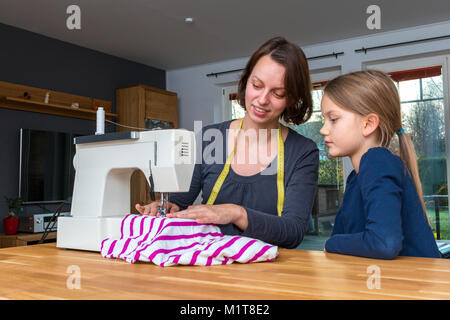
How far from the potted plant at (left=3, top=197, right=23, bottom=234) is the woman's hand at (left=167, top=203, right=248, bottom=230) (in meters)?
3.66

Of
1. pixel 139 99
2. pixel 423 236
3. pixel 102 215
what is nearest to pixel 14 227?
pixel 139 99

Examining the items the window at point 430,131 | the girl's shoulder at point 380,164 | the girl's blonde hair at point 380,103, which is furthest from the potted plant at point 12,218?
the window at point 430,131

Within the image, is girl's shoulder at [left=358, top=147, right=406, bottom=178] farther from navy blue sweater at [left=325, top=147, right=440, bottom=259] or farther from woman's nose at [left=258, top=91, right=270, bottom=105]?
woman's nose at [left=258, top=91, right=270, bottom=105]

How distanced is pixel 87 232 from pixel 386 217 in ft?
2.56

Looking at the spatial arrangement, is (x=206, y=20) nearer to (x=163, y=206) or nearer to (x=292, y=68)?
(x=292, y=68)

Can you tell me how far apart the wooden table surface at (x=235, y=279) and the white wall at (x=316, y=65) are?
4.34 metres

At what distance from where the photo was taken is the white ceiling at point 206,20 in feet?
13.0

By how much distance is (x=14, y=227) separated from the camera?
4098mm

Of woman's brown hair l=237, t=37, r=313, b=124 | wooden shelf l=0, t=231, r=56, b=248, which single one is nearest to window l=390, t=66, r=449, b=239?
woman's brown hair l=237, t=37, r=313, b=124

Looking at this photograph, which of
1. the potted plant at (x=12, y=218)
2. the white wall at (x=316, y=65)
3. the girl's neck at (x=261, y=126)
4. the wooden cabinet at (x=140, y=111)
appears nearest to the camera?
the girl's neck at (x=261, y=126)

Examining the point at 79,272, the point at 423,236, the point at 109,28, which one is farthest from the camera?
the point at 109,28

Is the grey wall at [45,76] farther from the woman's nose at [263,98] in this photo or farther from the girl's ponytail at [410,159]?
the girl's ponytail at [410,159]
